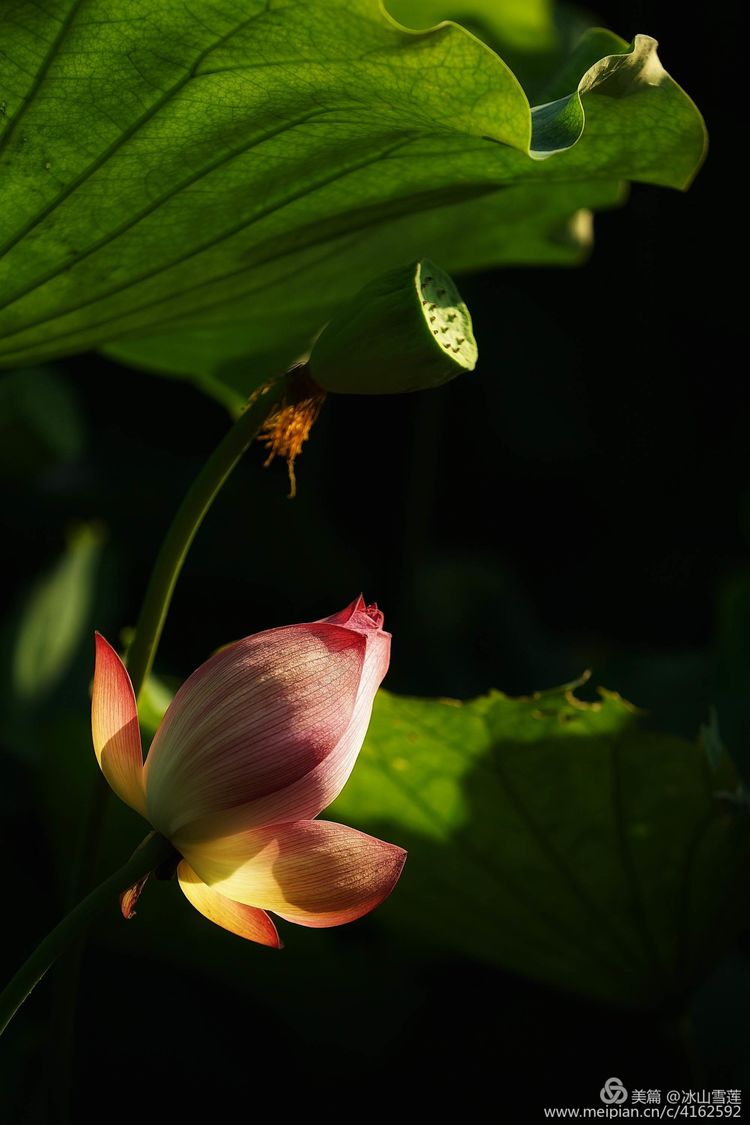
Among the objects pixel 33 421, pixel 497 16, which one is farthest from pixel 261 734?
pixel 497 16

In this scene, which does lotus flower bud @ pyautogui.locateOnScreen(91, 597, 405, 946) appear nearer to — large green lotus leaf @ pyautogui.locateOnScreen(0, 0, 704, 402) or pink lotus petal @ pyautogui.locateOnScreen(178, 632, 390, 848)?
pink lotus petal @ pyautogui.locateOnScreen(178, 632, 390, 848)

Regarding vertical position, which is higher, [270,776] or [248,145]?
[248,145]

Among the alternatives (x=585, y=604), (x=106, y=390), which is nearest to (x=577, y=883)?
(x=585, y=604)

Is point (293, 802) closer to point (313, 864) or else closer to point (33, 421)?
point (313, 864)

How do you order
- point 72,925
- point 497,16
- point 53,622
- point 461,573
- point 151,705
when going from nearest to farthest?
point 72,925
point 151,705
point 53,622
point 497,16
point 461,573

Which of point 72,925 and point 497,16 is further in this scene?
point 497,16
